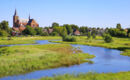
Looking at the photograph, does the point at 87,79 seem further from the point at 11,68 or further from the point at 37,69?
the point at 11,68

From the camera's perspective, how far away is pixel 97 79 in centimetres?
1852

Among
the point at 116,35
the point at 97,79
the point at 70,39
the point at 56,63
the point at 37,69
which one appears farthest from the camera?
the point at 116,35

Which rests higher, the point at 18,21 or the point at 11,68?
the point at 18,21

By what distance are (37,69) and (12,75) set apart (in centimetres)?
417

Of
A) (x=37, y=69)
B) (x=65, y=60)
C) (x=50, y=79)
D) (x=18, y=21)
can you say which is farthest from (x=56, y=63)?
(x=18, y=21)

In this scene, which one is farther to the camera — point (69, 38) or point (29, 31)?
point (29, 31)

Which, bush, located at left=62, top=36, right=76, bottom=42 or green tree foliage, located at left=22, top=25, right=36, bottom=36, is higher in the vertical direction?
green tree foliage, located at left=22, top=25, right=36, bottom=36

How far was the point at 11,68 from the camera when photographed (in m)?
23.0

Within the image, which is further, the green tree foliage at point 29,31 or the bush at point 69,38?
the green tree foliage at point 29,31

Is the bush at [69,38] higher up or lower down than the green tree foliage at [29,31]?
lower down

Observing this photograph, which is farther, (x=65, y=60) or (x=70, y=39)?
(x=70, y=39)

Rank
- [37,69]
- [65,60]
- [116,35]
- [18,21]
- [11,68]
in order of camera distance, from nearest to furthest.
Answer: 1. [11,68]
2. [37,69]
3. [65,60]
4. [116,35]
5. [18,21]

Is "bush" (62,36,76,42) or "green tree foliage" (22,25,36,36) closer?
"bush" (62,36,76,42)

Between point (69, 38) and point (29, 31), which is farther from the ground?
point (29, 31)
